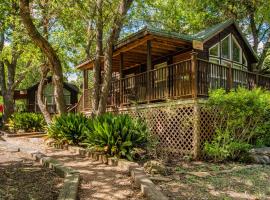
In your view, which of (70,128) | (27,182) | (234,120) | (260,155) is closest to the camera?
(27,182)

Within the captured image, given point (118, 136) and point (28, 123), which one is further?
point (28, 123)

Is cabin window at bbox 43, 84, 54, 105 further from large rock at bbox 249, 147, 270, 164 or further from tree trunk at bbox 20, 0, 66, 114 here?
large rock at bbox 249, 147, 270, 164

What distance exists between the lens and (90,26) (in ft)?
56.1

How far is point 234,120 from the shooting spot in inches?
406

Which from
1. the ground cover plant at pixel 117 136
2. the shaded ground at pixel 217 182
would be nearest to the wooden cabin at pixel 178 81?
the ground cover plant at pixel 117 136

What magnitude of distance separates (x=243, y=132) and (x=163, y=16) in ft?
54.9

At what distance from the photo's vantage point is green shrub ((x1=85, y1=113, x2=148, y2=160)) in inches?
376

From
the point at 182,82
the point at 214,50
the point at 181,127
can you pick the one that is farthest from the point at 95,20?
the point at 214,50

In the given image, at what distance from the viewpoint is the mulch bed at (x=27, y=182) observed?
611 cm

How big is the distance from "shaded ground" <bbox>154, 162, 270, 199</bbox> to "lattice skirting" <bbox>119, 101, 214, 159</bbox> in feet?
4.06

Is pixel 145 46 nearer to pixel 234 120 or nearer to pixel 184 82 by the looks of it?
pixel 184 82

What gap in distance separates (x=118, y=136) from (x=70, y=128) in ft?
11.1

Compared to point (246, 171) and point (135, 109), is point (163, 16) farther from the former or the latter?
point (246, 171)

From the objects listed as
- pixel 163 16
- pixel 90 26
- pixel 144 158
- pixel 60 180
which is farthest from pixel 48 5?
pixel 163 16
